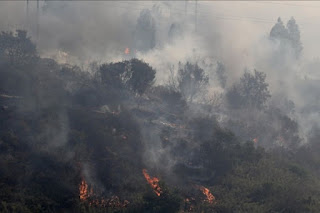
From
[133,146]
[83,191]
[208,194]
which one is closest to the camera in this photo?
[83,191]

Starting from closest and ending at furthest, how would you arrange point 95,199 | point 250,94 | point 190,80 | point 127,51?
point 95,199
point 190,80
point 250,94
point 127,51

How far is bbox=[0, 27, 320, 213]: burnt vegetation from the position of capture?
44312 mm

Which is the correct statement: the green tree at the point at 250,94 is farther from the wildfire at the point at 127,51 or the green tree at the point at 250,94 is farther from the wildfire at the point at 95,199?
the wildfire at the point at 95,199

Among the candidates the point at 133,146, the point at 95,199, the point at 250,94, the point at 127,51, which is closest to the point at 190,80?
the point at 250,94

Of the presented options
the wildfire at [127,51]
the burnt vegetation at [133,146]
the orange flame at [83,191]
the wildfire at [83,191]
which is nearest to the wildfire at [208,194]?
the burnt vegetation at [133,146]

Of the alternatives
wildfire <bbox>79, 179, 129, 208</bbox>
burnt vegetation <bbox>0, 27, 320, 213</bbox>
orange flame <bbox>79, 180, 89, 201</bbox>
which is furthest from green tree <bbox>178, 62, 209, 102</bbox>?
wildfire <bbox>79, 179, 129, 208</bbox>

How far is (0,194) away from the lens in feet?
130

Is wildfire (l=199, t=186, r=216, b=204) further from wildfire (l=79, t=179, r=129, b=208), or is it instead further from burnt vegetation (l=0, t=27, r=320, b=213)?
wildfire (l=79, t=179, r=129, b=208)

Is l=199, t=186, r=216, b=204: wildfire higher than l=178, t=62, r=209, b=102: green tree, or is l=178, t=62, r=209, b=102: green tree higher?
l=178, t=62, r=209, b=102: green tree

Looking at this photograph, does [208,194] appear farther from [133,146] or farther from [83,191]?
[83,191]

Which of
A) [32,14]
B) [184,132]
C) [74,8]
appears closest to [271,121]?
[184,132]

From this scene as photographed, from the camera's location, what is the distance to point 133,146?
58438mm

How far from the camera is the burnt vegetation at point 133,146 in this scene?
44312 millimetres

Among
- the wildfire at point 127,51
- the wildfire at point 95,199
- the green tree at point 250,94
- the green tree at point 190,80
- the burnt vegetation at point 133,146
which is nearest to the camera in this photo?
the wildfire at point 95,199
